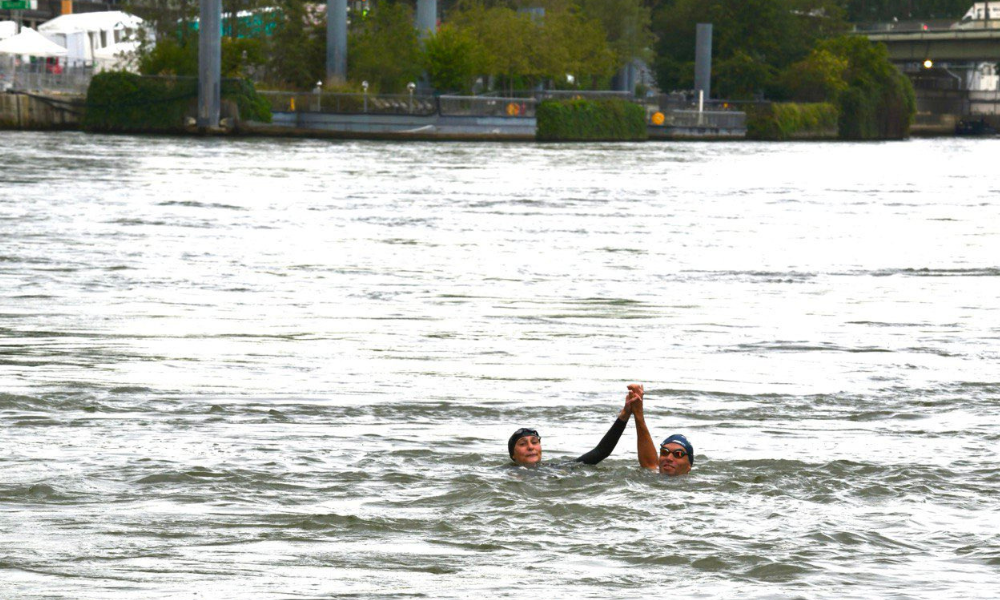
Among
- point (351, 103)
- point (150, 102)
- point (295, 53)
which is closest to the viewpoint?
point (150, 102)

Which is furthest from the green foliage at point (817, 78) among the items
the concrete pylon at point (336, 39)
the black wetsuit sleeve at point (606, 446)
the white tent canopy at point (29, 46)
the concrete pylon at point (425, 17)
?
the black wetsuit sleeve at point (606, 446)

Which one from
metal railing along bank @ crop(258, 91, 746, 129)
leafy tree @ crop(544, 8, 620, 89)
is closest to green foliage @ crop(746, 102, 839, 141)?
leafy tree @ crop(544, 8, 620, 89)

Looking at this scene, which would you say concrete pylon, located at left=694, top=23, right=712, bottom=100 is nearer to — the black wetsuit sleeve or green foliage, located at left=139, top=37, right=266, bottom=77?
green foliage, located at left=139, top=37, right=266, bottom=77

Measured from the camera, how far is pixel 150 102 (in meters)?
72.8

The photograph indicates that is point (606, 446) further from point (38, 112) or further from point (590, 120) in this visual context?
point (590, 120)

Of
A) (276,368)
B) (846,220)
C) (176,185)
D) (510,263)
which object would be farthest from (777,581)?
(176,185)

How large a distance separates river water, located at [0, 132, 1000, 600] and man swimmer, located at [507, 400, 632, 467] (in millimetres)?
81

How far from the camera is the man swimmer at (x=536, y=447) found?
11078 millimetres

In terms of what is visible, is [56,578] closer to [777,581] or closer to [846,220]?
[777,581]

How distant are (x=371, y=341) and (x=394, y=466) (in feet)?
17.8

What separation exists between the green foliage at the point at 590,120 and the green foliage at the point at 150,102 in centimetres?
1424

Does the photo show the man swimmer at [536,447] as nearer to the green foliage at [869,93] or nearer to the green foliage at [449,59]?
the green foliage at [449,59]

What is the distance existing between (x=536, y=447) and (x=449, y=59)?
72883 millimetres

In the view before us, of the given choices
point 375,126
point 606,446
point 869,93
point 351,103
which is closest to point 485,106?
point 375,126
